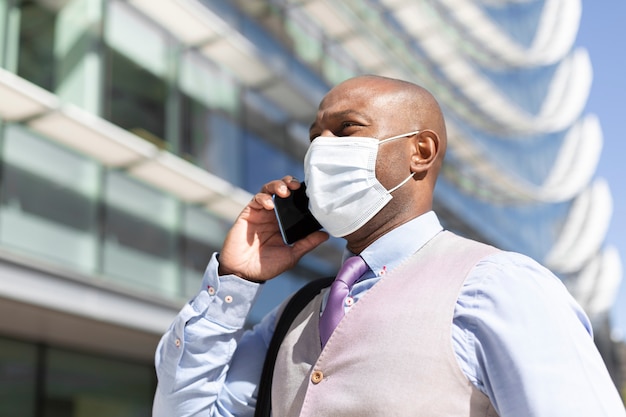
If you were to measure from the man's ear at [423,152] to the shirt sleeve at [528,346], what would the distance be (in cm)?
47

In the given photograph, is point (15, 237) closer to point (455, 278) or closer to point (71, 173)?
point (71, 173)

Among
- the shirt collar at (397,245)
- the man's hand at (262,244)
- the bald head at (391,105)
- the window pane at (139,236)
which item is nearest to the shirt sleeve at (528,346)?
the shirt collar at (397,245)

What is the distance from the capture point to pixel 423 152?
2180mm

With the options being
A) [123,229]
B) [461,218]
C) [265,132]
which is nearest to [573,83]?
[461,218]

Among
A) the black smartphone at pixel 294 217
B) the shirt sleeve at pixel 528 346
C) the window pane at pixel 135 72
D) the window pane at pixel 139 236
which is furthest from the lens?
the window pane at pixel 135 72

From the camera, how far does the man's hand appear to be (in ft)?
7.23

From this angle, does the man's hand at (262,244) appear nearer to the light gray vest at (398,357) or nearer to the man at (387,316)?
the man at (387,316)

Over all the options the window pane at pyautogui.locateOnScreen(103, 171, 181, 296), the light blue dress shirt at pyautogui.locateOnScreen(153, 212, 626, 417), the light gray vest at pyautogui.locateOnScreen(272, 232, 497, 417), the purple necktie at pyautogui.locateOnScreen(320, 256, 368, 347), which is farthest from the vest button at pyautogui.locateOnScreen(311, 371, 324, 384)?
the window pane at pyautogui.locateOnScreen(103, 171, 181, 296)

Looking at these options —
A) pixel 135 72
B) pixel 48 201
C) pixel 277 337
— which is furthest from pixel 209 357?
pixel 135 72

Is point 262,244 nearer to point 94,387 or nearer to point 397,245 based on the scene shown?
point 397,245

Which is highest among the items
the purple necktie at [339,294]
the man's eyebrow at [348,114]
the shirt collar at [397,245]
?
the man's eyebrow at [348,114]

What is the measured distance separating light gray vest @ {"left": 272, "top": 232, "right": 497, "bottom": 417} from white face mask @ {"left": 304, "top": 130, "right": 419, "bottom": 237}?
0.25 metres

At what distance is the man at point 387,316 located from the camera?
1622 millimetres

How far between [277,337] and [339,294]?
0.25 m
